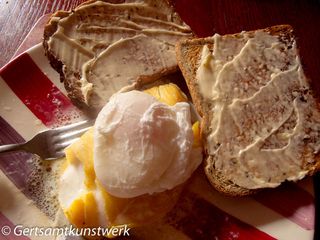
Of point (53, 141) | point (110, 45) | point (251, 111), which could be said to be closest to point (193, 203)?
point (251, 111)

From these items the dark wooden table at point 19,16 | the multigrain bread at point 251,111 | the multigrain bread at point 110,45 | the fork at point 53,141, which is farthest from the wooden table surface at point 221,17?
the fork at point 53,141

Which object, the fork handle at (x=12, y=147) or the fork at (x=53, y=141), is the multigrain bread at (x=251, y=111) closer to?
the fork at (x=53, y=141)

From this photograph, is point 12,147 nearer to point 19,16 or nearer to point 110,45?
point 110,45

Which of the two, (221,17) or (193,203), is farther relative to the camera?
(221,17)

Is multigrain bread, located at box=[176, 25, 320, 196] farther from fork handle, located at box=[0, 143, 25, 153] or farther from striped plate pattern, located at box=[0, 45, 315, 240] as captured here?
fork handle, located at box=[0, 143, 25, 153]

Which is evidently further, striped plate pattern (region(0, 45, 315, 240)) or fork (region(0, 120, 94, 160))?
fork (region(0, 120, 94, 160))

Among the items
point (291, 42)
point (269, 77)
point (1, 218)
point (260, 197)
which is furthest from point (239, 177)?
point (1, 218)

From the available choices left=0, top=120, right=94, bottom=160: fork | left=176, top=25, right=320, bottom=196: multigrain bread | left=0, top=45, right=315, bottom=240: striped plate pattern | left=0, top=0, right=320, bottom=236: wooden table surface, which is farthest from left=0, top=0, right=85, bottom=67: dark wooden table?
left=176, top=25, right=320, bottom=196: multigrain bread
